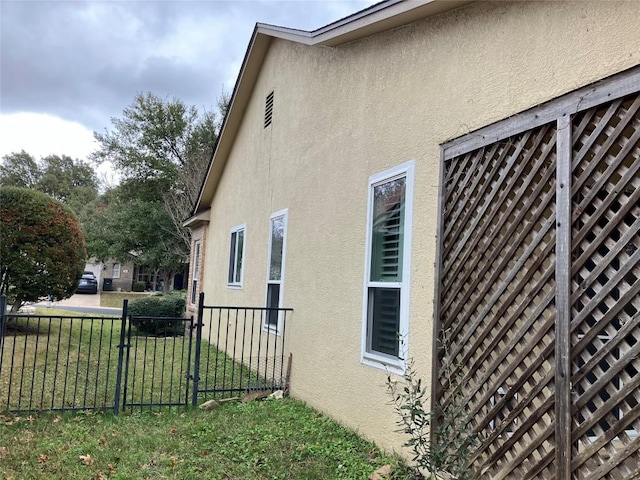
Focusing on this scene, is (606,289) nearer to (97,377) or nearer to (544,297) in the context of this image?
(544,297)

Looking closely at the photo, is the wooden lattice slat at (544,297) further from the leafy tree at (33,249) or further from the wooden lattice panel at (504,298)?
the leafy tree at (33,249)

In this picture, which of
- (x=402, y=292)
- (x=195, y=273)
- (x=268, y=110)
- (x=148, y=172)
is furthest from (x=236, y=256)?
(x=148, y=172)

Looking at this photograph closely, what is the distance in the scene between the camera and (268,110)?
843 centimetres

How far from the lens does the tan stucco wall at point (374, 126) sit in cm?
291

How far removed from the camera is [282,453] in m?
4.16

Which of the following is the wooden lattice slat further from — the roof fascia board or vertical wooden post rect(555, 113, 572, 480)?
the roof fascia board

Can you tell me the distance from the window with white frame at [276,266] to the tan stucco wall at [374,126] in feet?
0.79

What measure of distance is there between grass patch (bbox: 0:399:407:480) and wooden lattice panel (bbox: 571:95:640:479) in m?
1.68

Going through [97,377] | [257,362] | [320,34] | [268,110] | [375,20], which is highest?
[268,110]

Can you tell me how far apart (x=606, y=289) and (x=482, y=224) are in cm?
104

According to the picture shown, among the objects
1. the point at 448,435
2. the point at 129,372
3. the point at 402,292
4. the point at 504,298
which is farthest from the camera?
the point at 129,372

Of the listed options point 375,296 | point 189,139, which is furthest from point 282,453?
point 189,139

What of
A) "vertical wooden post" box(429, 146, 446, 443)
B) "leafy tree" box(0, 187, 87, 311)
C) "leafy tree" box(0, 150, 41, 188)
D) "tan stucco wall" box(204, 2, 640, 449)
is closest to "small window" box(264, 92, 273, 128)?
"tan stucco wall" box(204, 2, 640, 449)

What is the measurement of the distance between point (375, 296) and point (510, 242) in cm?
175
